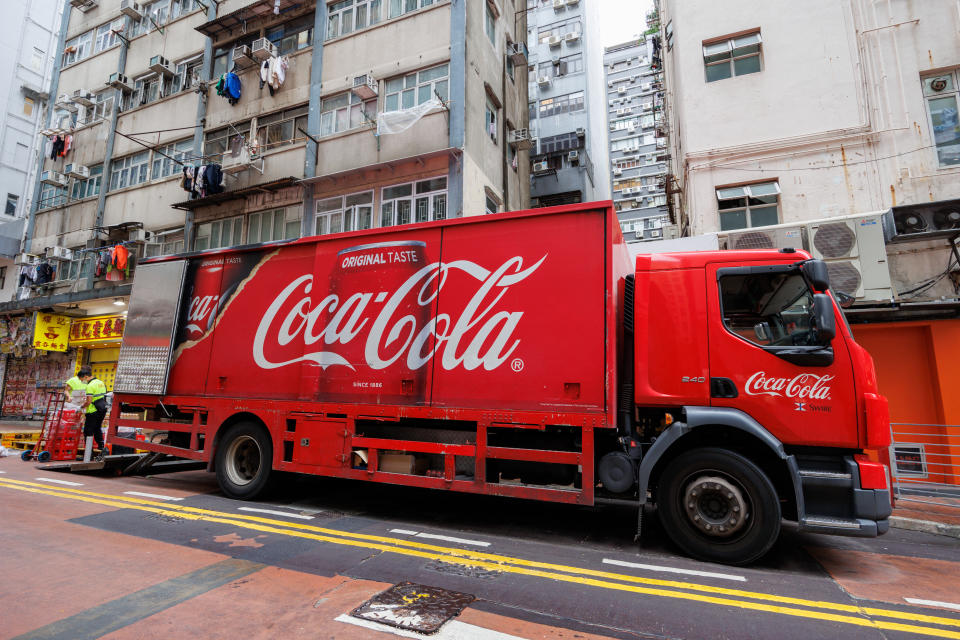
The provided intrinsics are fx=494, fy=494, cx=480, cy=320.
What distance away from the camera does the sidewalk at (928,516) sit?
589 centimetres

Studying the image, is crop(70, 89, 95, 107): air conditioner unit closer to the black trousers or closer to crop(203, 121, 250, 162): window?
crop(203, 121, 250, 162): window

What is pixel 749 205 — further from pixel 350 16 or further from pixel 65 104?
pixel 65 104

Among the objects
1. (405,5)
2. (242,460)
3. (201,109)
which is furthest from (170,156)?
(242,460)

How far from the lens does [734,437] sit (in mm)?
4707

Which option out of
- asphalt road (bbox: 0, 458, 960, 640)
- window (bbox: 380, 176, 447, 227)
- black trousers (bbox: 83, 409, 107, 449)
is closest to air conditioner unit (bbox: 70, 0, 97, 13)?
window (bbox: 380, 176, 447, 227)

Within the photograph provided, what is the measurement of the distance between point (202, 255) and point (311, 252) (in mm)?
2183

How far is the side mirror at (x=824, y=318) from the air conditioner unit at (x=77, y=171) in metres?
26.2

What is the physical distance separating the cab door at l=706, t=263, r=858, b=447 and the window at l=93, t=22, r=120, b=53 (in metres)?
27.4

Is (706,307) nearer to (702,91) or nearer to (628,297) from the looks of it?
(628,297)

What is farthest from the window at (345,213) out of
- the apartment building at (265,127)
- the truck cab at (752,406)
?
the truck cab at (752,406)

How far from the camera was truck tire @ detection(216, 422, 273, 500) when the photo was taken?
6531 millimetres

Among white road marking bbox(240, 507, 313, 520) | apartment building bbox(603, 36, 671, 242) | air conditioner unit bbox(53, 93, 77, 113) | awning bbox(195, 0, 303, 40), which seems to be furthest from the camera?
apartment building bbox(603, 36, 671, 242)

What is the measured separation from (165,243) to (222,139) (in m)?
4.28

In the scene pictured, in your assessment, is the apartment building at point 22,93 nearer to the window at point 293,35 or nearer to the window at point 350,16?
the window at point 293,35
